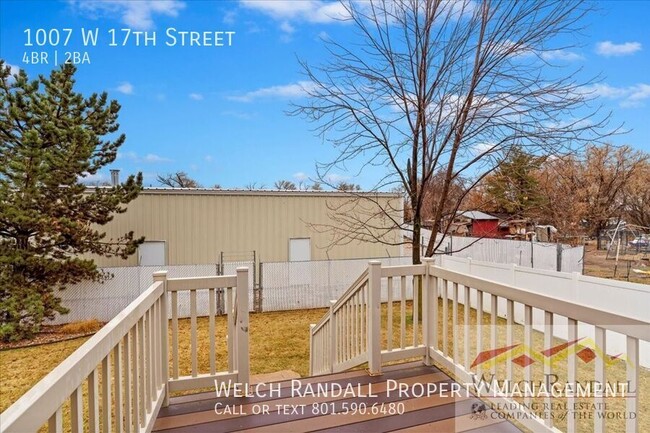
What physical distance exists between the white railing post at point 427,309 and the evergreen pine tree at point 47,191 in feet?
23.7

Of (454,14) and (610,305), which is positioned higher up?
(454,14)

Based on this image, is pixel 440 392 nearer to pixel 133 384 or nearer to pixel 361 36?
pixel 133 384

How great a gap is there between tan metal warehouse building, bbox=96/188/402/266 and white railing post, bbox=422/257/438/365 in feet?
19.8

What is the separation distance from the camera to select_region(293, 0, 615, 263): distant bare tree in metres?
5.10

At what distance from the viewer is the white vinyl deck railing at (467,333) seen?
157 cm

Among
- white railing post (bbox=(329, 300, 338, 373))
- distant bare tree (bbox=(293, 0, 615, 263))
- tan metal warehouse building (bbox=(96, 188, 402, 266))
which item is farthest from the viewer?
tan metal warehouse building (bbox=(96, 188, 402, 266))

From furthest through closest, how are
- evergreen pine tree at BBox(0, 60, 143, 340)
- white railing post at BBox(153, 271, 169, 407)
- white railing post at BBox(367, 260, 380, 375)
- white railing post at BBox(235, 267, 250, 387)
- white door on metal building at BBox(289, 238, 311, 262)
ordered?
white door on metal building at BBox(289, 238, 311, 262), evergreen pine tree at BBox(0, 60, 143, 340), white railing post at BBox(367, 260, 380, 375), white railing post at BBox(235, 267, 250, 387), white railing post at BBox(153, 271, 169, 407)

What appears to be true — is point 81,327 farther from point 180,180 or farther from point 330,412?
point 180,180

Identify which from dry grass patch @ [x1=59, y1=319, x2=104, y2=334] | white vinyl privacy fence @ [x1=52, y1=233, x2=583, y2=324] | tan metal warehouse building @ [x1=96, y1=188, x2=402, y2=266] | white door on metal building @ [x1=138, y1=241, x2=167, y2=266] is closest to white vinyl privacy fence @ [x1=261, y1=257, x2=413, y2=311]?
white vinyl privacy fence @ [x1=52, y1=233, x2=583, y2=324]

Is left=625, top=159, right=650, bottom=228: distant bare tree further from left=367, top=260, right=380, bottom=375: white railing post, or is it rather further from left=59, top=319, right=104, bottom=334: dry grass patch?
left=59, top=319, right=104, bottom=334: dry grass patch

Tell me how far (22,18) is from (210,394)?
6686 millimetres

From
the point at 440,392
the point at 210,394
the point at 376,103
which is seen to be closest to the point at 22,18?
the point at 376,103

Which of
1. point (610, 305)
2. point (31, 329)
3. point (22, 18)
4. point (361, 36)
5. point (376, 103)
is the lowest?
point (31, 329)

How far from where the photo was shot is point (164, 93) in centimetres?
889
